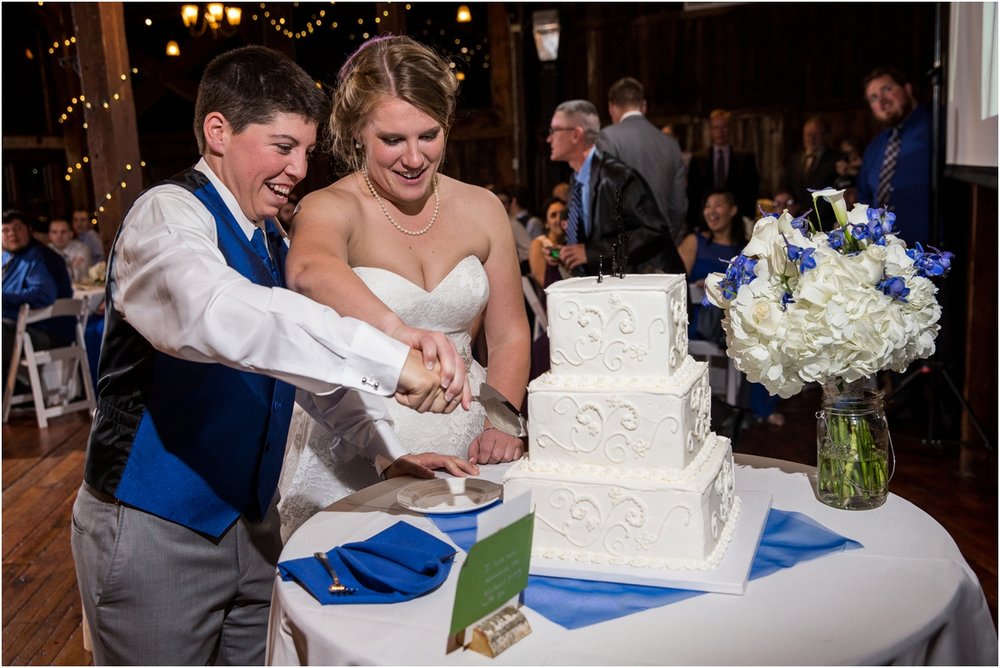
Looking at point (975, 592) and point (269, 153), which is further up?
point (269, 153)

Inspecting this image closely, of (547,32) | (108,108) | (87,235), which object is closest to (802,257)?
(108,108)

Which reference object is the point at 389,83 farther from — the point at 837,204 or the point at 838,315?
the point at 838,315

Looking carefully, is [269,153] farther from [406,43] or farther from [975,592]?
[975,592]

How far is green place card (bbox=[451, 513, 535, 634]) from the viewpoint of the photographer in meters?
Answer: 1.11

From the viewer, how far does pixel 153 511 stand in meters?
1.62

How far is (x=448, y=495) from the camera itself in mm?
1806

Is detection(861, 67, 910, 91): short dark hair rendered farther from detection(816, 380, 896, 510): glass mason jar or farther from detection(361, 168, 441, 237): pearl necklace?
detection(816, 380, 896, 510): glass mason jar

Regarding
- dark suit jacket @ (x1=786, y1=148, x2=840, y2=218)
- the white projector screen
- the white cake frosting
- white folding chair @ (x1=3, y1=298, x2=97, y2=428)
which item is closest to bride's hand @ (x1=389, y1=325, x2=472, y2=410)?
the white cake frosting

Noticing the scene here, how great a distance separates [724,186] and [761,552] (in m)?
7.30

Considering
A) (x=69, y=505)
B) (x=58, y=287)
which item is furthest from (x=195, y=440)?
(x=58, y=287)

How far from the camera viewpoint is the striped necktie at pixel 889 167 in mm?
5109

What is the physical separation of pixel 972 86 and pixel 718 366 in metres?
2.00

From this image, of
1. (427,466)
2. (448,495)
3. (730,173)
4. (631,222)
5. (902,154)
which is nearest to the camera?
(448,495)

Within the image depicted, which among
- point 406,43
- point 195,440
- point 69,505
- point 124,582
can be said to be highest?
point 406,43
